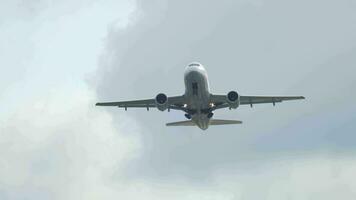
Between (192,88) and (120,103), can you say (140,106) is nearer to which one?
(120,103)

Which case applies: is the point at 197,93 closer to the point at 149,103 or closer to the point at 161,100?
the point at 161,100

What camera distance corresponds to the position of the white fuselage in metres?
117

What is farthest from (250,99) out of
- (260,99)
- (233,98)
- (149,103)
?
(149,103)

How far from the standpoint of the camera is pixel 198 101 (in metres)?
123

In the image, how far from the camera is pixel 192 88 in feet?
391

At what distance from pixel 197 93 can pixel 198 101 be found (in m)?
2.55

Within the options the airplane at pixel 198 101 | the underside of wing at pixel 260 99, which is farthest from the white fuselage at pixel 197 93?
the underside of wing at pixel 260 99

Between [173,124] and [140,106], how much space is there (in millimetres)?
5035

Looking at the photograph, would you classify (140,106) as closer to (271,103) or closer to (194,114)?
(194,114)

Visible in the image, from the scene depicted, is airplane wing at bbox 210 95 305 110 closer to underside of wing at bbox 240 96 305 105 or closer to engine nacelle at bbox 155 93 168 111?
underside of wing at bbox 240 96 305 105

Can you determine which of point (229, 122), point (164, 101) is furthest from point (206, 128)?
point (164, 101)

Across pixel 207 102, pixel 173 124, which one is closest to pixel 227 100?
pixel 207 102

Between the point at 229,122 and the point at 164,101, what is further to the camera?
the point at 229,122

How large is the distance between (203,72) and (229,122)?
1554cm
